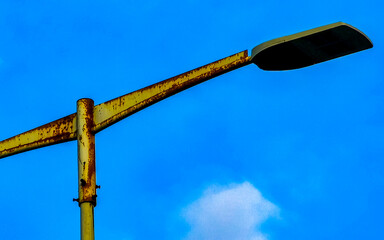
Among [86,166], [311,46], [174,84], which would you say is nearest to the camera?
[86,166]

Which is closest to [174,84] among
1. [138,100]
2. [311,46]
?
[138,100]

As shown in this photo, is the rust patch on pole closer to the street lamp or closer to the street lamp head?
the street lamp

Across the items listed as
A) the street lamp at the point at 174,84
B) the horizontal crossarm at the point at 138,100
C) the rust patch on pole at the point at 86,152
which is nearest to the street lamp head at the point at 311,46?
the street lamp at the point at 174,84

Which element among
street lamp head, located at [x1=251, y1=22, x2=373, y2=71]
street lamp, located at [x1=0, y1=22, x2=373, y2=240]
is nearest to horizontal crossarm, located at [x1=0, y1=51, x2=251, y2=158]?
street lamp, located at [x1=0, y1=22, x2=373, y2=240]

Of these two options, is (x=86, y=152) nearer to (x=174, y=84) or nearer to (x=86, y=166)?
(x=86, y=166)

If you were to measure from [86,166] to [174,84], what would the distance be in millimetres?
1202

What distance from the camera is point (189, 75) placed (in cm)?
864

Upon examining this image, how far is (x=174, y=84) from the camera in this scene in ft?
28.2

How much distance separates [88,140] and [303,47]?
93.3 inches

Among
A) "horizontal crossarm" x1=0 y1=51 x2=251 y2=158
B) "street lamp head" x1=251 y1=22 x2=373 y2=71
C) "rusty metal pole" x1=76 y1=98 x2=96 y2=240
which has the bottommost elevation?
"rusty metal pole" x1=76 y1=98 x2=96 y2=240

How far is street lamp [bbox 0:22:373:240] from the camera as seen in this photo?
8.41m

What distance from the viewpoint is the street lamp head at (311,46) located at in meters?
8.43

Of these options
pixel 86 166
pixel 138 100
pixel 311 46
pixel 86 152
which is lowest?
pixel 86 166

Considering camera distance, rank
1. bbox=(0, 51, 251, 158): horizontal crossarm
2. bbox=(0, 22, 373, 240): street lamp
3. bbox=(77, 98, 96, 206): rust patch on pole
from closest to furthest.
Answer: bbox=(77, 98, 96, 206): rust patch on pole, bbox=(0, 22, 373, 240): street lamp, bbox=(0, 51, 251, 158): horizontal crossarm
